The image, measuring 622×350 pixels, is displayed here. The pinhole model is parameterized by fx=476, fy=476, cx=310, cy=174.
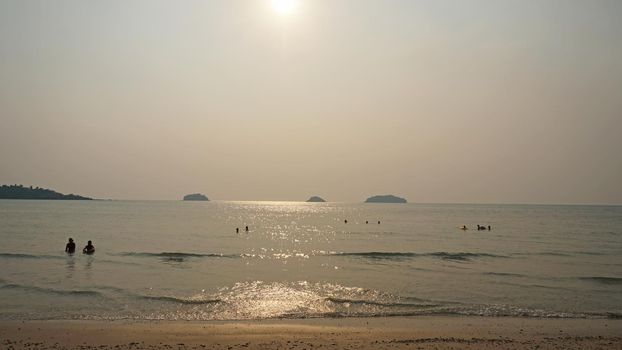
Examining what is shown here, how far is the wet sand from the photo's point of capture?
49.4 ft

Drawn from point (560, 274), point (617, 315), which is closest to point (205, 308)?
point (617, 315)

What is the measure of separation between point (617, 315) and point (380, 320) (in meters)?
11.0

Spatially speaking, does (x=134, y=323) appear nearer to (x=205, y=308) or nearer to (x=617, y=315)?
(x=205, y=308)

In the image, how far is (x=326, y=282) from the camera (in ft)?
95.6

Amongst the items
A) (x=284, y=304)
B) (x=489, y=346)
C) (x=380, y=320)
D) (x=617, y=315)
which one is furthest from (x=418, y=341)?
(x=617, y=315)

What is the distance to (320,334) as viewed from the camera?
16469 millimetres

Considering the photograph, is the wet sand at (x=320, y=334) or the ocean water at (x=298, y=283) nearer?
the wet sand at (x=320, y=334)

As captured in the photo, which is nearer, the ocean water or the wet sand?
the wet sand

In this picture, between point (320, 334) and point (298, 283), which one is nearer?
point (320, 334)

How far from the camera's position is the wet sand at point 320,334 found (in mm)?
15070

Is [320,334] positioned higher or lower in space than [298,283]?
higher

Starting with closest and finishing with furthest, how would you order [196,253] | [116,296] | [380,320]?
[380,320]
[116,296]
[196,253]

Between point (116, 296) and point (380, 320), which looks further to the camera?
point (116, 296)

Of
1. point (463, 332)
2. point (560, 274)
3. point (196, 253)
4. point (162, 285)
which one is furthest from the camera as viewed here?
point (196, 253)
